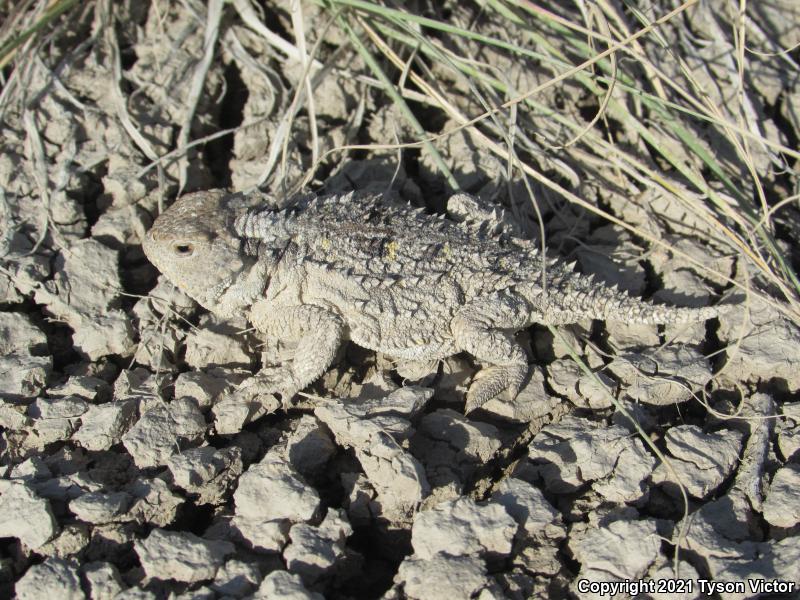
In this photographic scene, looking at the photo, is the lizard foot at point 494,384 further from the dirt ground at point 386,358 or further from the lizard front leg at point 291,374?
the lizard front leg at point 291,374

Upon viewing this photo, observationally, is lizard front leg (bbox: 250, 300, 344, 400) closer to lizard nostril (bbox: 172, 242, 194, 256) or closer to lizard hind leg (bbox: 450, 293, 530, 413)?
lizard nostril (bbox: 172, 242, 194, 256)

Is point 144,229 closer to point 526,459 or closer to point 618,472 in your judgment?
point 526,459

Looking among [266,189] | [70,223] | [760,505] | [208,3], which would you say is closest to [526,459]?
[760,505]

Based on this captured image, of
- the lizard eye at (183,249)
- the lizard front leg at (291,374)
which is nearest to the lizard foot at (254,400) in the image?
the lizard front leg at (291,374)

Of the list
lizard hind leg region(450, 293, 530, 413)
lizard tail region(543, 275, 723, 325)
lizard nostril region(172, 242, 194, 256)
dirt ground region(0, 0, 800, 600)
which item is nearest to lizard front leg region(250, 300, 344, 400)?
dirt ground region(0, 0, 800, 600)

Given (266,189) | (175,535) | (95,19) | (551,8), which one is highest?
(551,8)

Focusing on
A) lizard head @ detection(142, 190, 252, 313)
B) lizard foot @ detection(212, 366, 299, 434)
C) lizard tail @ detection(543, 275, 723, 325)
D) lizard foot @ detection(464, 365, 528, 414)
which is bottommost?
lizard foot @ detection(212, 366, 299, 434)

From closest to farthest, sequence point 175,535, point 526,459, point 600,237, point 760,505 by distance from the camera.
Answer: point 175,535
point 760,505
point 526,459
point 600,237

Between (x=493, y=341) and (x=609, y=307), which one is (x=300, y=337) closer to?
(x=493, y=341)
